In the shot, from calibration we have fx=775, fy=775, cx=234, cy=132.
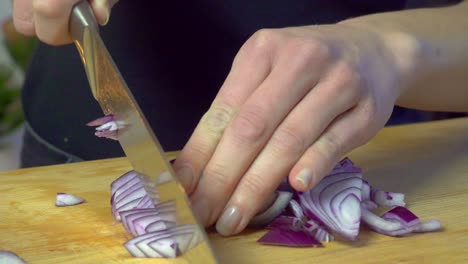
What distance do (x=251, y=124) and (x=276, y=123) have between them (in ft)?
0.11

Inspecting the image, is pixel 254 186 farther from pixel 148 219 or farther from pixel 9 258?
pixel 9 258

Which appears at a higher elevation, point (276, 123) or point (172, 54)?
point (276, 123)

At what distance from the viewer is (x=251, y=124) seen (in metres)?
0.90

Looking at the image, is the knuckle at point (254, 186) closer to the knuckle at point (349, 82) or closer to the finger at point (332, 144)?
the finger at point (332, 144)

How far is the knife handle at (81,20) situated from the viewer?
3.08 ft

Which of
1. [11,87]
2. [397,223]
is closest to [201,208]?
[397,223]

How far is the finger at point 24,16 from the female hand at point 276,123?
11.7 inches

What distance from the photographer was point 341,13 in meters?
1.39

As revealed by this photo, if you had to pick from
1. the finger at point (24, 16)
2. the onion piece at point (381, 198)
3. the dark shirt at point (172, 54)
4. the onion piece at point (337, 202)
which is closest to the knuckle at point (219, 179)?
the onion piece at point (337, 202)

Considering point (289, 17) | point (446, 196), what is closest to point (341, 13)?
point (289, 17)

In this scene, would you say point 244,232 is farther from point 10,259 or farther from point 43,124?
point 43,124

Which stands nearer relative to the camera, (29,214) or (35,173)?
(29,214)

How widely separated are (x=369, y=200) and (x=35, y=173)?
1.57 feet

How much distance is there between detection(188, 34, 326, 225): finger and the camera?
899mm
